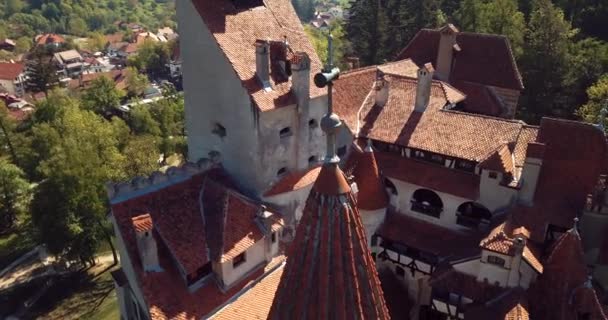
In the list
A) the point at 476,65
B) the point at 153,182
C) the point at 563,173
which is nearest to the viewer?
the point at 153,182

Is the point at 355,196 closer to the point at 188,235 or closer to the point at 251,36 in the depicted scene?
the point at 188,235

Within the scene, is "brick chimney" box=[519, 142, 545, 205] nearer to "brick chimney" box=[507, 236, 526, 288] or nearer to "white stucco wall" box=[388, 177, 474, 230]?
"white stucco wall" box=[388, 177, 474, 230]

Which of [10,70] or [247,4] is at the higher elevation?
[247,4]

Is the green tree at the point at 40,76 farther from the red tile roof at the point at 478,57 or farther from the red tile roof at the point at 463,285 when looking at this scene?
the red tile roof at the point at 463,285

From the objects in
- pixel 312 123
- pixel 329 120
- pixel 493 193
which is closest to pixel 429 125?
pixel 493 193

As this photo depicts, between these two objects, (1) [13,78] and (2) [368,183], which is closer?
(2) [368,183]

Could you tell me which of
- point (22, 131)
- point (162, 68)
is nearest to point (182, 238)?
point (22, 131)

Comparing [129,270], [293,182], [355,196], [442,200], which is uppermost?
[293,182]
